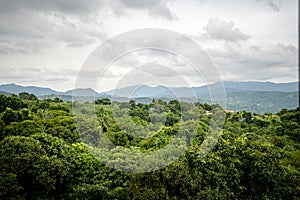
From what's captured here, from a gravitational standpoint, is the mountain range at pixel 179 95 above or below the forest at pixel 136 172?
above

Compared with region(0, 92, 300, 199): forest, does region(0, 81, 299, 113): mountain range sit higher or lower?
higher

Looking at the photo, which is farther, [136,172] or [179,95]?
[179,95]

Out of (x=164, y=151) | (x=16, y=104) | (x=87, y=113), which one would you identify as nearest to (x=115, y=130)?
(x=87, y=113)

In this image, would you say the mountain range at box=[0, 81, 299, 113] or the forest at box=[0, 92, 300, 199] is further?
the mountain range at box=[0, 81, 299, 113]

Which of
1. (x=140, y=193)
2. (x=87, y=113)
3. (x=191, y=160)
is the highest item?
(x=87, y=113)

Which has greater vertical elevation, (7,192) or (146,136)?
(146,136)

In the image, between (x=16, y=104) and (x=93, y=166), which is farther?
(x=16, y=104)

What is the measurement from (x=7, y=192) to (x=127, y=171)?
5044 millimetres

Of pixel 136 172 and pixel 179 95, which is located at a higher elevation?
pixel 179 95

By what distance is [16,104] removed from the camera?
98.1ft

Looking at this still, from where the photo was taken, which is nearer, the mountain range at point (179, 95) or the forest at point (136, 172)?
the forest at point (136, 172)

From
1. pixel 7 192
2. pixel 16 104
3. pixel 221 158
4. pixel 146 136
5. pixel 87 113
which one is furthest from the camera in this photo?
pixel 16 104

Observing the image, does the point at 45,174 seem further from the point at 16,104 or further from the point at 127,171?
the point at 16,104

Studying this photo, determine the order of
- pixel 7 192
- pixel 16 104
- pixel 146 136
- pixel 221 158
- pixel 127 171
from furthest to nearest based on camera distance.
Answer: pixel 16 104 → pixel 146 136 → pixel 221 158 → pixel 127 171 → pixel 7 192
